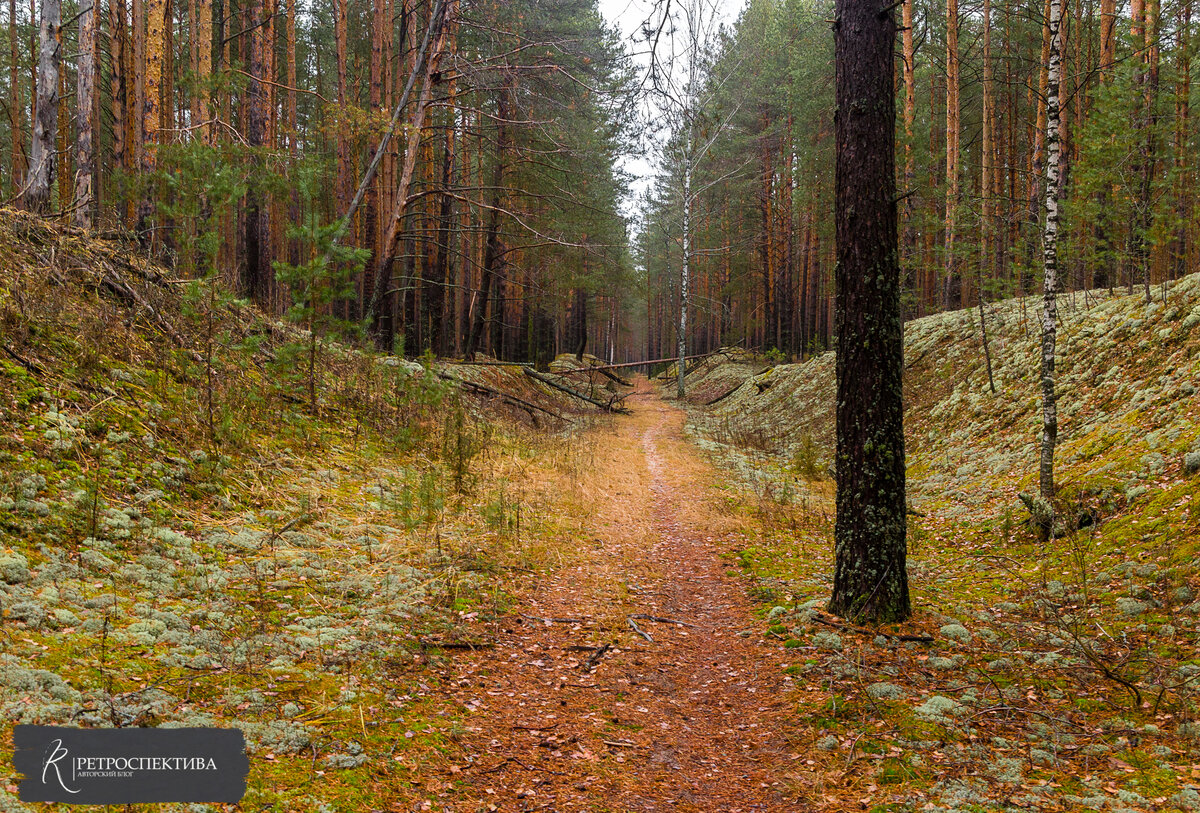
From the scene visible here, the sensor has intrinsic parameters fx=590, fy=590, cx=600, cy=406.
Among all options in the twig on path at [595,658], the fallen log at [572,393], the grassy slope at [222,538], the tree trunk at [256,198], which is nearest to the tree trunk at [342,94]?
the tree trunk at [256,198]

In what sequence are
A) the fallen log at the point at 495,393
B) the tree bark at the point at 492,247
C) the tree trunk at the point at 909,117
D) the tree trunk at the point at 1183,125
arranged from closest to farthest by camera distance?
the tree trunk at the point at 1183,125
the fallen log at the point at 495,393
the tree trunk at the point at 909,117
the tree bark at the point at 492,247

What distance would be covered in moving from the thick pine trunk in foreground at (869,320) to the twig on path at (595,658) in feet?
6.45

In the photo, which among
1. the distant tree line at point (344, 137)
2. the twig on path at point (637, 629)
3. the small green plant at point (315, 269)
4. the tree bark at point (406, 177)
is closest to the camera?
the twig on path at point (637, 629)

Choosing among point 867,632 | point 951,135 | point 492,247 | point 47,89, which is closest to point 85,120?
point 47,89

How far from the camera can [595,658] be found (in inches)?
172

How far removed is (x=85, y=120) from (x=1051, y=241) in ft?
39.5

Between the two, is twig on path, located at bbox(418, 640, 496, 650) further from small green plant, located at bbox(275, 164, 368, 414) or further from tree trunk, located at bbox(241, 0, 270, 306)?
tree trunk, located at bbox(241, 0, 270, 306)

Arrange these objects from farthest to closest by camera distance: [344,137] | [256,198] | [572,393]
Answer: [572,393]
[256,198]
[344,137]

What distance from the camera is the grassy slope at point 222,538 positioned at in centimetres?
270

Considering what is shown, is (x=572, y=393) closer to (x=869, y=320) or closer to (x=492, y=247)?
(x=492, y=247)

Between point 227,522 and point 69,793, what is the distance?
10.2 ft

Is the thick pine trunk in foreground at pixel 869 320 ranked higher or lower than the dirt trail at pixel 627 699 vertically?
higher

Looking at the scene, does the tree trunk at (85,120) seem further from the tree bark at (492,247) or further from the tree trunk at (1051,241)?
the tree trunk at (1051,241)

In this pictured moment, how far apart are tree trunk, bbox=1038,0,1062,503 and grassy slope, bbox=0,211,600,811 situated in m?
5.41
